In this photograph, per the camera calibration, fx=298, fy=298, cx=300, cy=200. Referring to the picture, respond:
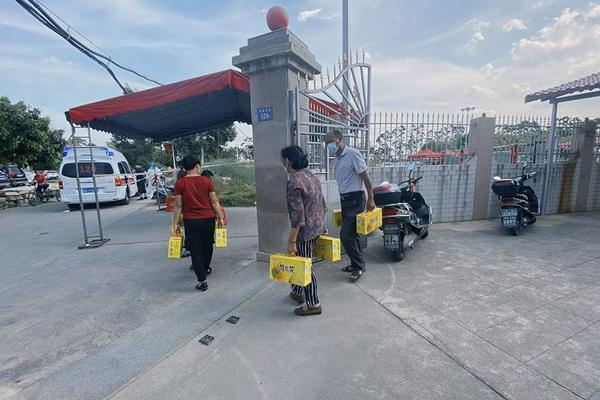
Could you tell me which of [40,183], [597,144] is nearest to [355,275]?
[597,144]

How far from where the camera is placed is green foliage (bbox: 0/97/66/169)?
11.6 m

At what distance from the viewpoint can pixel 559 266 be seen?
3.84 m

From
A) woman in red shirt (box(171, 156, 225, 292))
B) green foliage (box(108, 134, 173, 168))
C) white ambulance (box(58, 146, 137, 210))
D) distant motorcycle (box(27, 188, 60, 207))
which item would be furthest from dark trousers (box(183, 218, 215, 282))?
green foliage (box(108, 134, 173, 168))

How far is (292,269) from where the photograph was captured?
7.91 feet

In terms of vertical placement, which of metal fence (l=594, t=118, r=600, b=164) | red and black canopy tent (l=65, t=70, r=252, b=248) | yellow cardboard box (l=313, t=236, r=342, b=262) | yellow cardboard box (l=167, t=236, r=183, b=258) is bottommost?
yellow cardboard box (l=167, t=236, r=183, b=258)

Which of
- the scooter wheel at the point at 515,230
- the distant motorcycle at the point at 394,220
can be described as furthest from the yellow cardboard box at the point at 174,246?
the scooter wheel at the point at 515,230

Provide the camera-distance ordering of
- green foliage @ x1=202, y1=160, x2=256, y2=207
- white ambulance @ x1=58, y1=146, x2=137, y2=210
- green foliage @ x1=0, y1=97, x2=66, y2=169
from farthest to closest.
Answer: green foliage @ x1=0, y1=97, x2=66, y2=169
green foliage @ x1=202, y1=160, x2=256, y2=207
white ambulance @ x1=58, y1=146, x2=137, y2=210

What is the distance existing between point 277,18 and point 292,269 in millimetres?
2925

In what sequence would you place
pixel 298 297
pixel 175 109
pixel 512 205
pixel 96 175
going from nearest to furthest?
pixel 298 297 → pixel 512 205 → pixel 175 109 → pixel 96 175

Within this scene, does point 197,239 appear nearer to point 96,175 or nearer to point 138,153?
point 96,175

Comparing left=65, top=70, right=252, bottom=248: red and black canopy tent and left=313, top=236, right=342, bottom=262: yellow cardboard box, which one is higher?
left=65, top=70, right=252, bottom=248: red and black canopy tent

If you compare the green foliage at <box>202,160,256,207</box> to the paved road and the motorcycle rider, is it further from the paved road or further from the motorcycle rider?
the motorcycle rider

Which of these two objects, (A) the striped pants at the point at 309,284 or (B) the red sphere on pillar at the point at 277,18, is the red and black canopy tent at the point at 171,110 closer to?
(B) the red sphere on pillar at the point at 277,18

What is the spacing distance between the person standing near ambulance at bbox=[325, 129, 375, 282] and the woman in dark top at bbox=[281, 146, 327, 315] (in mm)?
635
